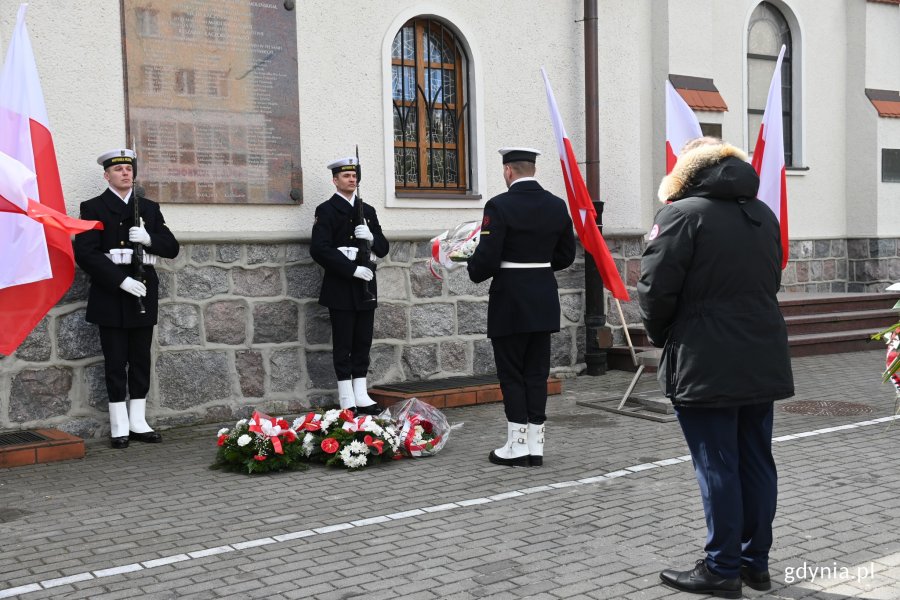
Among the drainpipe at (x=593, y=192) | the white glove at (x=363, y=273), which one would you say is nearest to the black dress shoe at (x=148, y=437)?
the white glove at (x=363, y=273)

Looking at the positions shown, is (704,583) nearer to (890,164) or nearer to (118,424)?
(118,424)

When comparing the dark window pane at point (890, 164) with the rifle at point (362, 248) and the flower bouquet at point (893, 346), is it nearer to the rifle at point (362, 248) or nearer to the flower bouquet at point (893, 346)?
the flower bouquet at point (893, 346)

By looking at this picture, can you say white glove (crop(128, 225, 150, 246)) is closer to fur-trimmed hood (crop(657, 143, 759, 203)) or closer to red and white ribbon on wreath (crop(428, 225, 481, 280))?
red and white ribbon on wreath (crop(428, 225, 481, 280))

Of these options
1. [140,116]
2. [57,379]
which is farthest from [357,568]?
[140,116]

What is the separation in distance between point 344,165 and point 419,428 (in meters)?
2.58

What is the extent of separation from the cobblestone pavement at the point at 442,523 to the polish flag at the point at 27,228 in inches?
41.8

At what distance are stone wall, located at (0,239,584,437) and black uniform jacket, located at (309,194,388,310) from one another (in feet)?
1.54

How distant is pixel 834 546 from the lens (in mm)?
4727

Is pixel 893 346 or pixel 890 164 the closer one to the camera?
pixel 893 346

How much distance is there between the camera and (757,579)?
4.19 meters

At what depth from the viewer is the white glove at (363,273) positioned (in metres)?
8.27

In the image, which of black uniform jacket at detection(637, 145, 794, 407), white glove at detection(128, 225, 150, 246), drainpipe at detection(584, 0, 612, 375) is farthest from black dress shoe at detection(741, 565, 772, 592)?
drainpipe at detection(584, 0, 612, 375)

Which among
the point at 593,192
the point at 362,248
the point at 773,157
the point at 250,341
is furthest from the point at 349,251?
the point at 773,157

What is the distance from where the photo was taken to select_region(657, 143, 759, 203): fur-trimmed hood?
4.03 meters
